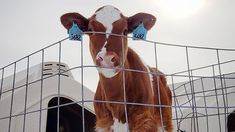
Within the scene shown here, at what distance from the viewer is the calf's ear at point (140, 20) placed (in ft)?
10.1

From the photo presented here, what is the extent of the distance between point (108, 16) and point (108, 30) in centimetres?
15

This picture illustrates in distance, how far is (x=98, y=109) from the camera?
3.06 m

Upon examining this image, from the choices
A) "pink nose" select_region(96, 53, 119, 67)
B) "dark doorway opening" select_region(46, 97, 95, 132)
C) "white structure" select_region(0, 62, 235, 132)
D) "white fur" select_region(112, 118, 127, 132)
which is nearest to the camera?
"pink nose" select_region(96, 53, 119, 67)

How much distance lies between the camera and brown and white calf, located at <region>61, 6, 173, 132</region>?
8.75 feet

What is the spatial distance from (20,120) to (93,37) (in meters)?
2.40

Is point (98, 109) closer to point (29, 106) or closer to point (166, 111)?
point (166, 111)

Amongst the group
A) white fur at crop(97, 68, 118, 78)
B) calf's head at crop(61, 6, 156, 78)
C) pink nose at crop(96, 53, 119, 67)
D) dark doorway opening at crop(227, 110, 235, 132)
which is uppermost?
calf's head at crop(61, 6, 156, 78)

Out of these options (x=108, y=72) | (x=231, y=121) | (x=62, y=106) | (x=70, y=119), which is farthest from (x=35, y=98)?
(x=231, y=121)

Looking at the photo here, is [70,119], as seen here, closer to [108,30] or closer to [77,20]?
[77,20]

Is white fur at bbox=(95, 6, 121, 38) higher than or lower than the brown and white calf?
higher

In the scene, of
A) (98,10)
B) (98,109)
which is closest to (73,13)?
(98,10)

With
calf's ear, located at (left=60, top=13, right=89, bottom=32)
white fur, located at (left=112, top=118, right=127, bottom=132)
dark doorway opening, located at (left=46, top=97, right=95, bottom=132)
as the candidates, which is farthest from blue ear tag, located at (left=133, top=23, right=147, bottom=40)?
dark doorway opening, located at (left=46, top=97, right=95, bottom=132)

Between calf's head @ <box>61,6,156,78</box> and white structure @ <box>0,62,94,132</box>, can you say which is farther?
white structure @ <box>0,62,94,132</box>

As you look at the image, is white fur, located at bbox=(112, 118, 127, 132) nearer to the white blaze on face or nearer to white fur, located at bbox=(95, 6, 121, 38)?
the white blaze on face
